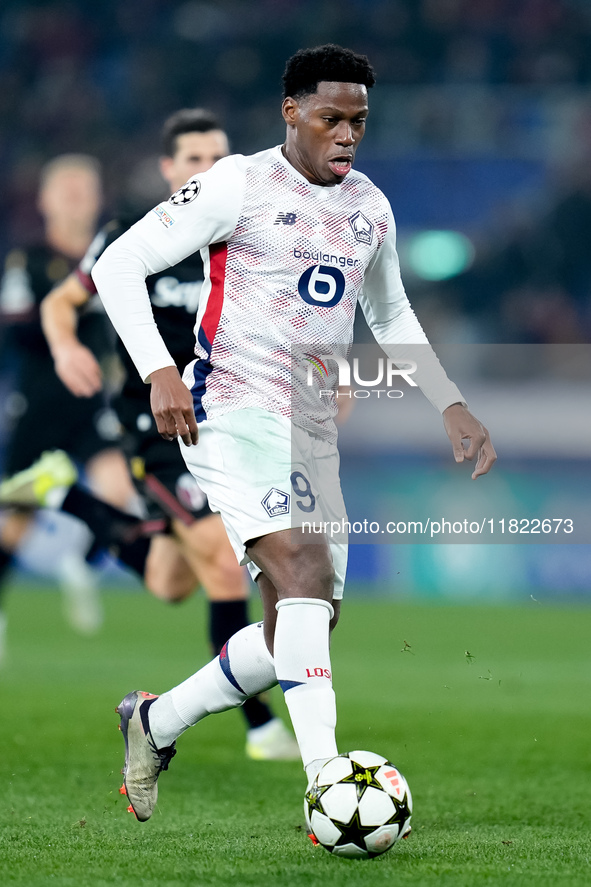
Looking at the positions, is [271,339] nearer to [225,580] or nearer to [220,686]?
[220,686]

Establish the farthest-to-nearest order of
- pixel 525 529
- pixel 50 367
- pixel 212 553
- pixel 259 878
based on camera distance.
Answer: pixel 525 529, pixel 50 367, pixel 212 553, pixel 259 878

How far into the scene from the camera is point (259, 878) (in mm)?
2838

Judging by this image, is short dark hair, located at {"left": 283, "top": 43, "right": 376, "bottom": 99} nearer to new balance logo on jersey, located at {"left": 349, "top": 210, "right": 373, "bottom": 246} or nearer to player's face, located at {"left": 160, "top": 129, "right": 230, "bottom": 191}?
new balance logo on jersey, located at {"left": 349, "top": 210, "right": 373, "bottom": 246}

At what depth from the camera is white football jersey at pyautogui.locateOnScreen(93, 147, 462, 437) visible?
3.39 meters

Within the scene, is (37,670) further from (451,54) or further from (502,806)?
(451,54)

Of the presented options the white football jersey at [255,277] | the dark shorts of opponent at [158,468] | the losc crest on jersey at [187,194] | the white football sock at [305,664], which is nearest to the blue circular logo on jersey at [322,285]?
the white football jersey at [255,277]

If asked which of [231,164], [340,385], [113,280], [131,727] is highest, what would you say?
[231,164]

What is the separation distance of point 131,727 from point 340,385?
1105 mm

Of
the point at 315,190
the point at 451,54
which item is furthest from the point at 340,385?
the point at 451,54

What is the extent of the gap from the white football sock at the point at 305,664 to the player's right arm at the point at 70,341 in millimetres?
2437

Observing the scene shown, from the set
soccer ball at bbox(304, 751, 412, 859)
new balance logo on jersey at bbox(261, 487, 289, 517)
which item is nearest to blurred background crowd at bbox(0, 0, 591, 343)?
new balance logo on jersey at bbox(261, 487, 289, 517)

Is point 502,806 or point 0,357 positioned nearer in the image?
point 502,806

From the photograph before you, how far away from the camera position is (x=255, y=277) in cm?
346

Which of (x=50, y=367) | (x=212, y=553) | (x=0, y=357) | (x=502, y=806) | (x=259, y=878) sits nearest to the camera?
(x=259, y=878)
